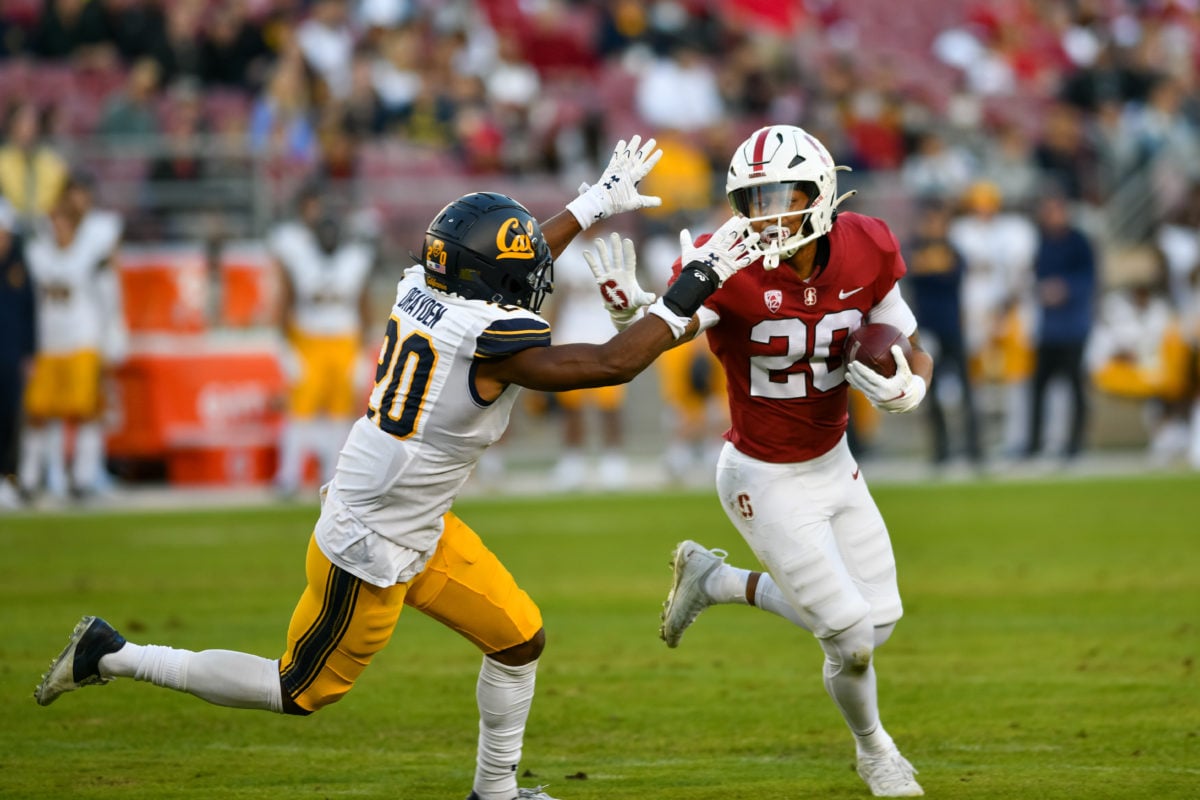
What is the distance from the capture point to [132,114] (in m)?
14.5

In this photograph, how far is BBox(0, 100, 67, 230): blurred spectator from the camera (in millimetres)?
13555

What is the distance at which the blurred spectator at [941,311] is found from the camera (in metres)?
13.7

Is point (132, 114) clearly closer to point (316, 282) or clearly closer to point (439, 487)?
point (316, 282)

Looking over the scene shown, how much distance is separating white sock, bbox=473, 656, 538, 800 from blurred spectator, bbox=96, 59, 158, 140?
10636 mm

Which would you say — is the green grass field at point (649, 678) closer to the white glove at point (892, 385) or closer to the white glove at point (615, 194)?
the white glove at point (892, 385)

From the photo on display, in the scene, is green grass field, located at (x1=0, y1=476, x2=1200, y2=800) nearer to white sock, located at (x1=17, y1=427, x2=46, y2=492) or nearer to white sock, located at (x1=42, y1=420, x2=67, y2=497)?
white sock, located at (x1=42, y1=420, x2=67, y2=497)

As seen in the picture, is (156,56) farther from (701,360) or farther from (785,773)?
(785,773)

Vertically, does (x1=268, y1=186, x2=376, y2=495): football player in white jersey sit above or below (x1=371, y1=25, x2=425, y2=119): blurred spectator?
below

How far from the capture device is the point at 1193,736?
569cm

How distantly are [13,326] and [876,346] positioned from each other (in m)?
8.47

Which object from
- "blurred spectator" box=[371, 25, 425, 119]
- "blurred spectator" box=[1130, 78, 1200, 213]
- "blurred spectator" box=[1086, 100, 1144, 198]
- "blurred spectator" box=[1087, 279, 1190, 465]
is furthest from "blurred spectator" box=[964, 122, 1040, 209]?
"blurred spectator" box=[371, 25, 425, 119]

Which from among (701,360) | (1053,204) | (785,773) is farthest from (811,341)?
(1053,204)

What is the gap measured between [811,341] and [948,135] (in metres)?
13.8

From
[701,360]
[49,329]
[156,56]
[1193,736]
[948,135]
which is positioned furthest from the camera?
[948,135]
